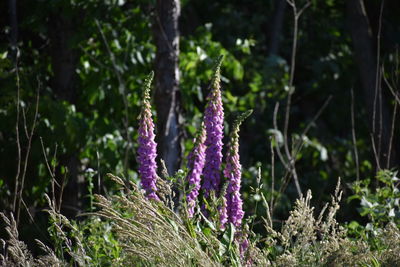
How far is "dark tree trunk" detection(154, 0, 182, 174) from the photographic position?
571 cm

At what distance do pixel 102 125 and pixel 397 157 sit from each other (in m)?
3.68

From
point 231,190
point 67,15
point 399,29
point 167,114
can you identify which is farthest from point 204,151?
point 399,29

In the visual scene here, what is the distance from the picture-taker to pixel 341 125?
11.1 metres

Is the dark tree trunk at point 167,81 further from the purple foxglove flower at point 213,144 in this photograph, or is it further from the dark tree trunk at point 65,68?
the purple foxglove flower at point 213,144

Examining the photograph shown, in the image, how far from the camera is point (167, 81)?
19.0 feet

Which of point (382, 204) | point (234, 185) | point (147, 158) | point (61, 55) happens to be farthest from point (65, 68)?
point (234, 185)

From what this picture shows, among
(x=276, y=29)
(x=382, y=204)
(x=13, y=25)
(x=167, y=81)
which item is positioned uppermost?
(x=13, y=25)

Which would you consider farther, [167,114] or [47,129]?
[47,129]

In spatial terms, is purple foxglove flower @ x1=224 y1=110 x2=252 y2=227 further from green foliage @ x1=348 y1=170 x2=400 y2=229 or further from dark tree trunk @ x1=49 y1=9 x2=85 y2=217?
dark tree trunk @ x1=49 y1=9 x2=85 y2=217

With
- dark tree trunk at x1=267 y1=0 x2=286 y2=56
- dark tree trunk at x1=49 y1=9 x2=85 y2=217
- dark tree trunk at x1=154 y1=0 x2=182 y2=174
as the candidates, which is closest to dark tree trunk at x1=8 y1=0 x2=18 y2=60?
dark tree trunk at x1=49 y1=9 x2=85 y2=217

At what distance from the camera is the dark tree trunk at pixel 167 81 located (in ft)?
18.7

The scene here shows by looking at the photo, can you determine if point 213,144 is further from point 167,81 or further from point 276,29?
point 276,29

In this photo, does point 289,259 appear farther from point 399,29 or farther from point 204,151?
point 399,29

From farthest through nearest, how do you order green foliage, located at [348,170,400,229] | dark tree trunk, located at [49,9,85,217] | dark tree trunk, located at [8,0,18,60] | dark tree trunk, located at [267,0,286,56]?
1. dark tree trunk, located at [267,0,286,56]
2. dark tree trunk, located at [49,9,85,217]
3. dark tree trunk, located at [8,0,18,60]
4. green foliage, located at [348,170,400,229]
